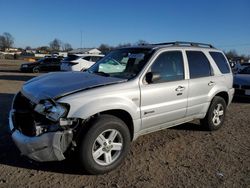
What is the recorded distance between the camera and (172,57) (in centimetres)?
539

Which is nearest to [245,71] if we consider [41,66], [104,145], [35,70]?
[104,145]

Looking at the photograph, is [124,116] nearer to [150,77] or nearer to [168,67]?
[150,77]

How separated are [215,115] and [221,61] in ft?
4.01

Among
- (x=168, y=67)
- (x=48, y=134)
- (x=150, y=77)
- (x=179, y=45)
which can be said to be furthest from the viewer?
(x=179, y=45)

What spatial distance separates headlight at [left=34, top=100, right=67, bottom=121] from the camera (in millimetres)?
3834

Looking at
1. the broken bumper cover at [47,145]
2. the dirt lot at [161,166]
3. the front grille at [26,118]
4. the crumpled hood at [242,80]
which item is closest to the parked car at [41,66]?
the crumpled hood at [242,80]

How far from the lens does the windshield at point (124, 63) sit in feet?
16.1

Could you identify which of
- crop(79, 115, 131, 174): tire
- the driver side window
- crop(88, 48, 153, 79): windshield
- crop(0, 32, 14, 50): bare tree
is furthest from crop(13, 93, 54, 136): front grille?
crop(0, 32, 14, 50): bare tree

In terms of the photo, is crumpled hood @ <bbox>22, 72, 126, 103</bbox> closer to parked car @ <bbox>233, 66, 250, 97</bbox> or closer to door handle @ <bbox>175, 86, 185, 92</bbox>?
door handle @ <bbox>175, 86, 185, 92</bbox>

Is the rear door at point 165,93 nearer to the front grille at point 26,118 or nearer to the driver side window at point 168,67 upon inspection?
the driver side window at point 168,67

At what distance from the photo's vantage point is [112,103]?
4.21m

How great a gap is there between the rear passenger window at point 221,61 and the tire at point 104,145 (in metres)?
3.08

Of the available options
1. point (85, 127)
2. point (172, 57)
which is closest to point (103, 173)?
point (85, 127)

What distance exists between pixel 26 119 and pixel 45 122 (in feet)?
1.66
